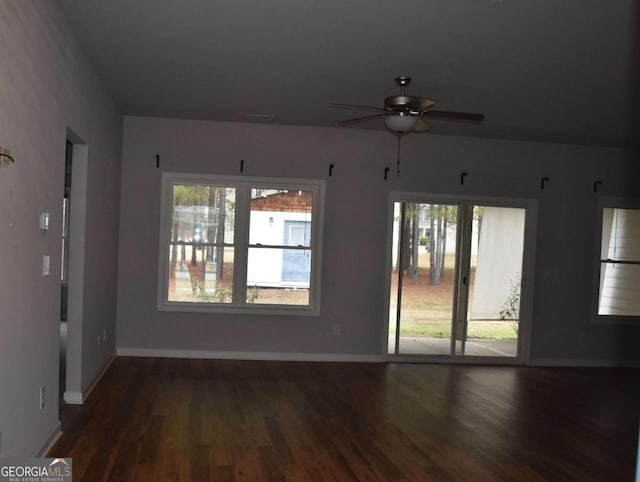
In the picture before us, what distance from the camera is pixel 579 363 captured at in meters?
7.04

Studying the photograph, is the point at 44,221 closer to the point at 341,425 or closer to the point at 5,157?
the point at 5,157

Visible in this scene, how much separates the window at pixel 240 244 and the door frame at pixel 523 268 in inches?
32.5

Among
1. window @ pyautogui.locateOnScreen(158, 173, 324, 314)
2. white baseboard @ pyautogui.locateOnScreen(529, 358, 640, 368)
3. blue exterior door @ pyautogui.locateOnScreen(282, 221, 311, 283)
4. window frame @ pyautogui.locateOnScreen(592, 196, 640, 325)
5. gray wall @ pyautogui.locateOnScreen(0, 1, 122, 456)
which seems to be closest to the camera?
gray wall @ pyautogui.locateOnScreen(0, 1, 122, 456)

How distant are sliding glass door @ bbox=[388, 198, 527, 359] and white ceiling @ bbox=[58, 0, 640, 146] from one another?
55.2 inches

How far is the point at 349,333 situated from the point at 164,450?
333 centimetres

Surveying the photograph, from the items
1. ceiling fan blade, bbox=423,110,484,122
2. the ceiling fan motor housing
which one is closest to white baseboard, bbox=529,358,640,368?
ceiling fan blade, bbox=423,110,484,122

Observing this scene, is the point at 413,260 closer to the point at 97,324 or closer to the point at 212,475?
the point at 97,324

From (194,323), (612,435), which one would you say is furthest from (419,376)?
(194,323)

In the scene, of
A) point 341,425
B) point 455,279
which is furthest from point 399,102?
point 455,279

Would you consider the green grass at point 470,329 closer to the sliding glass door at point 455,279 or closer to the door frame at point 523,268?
the sliding glass door at point 455,279

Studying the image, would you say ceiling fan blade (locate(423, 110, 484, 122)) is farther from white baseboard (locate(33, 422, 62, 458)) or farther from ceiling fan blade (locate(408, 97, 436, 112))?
white baseboard (locate(33, 422, 62, 458))

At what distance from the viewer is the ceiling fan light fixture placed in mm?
4059

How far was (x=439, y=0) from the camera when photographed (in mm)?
3094

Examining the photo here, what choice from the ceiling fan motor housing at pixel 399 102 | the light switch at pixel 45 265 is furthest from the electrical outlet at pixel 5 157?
the ceiling fan motor housing at pixel 399 102
